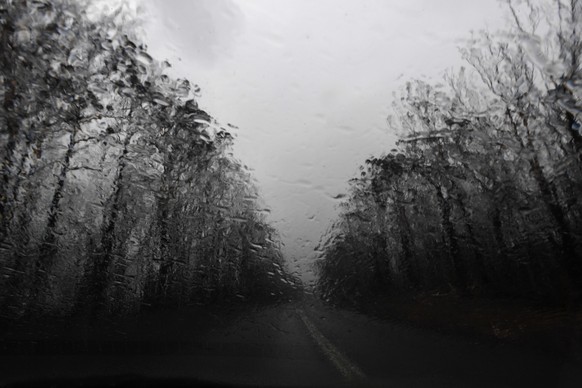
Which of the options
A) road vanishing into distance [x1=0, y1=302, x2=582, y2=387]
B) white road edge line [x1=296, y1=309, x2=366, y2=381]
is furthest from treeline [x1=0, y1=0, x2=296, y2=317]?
white road edge line [x1=296, y1=309, x2=366, y2=381]

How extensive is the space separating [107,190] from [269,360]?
741cm

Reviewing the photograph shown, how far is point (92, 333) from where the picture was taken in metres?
8.07

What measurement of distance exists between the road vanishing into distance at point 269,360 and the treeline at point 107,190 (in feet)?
4.84

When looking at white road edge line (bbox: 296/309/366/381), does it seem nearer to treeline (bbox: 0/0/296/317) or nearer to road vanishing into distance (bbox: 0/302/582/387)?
road vanishing into distance (bbox: 0/302/582/387)

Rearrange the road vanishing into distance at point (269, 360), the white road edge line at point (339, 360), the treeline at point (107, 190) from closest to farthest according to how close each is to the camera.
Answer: the road vanishing into distance at point (269, 360)
the white road edge line at point (339, 360)
the treeline at point (107, 190)

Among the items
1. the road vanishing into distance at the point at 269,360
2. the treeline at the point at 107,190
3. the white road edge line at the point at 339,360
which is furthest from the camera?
the treeline at the point at 107,190

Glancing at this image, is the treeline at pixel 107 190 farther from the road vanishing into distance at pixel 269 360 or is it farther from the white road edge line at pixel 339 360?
the white road edge line at pixel 339 360

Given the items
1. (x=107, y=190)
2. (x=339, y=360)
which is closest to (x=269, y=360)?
(x=339, y=360)

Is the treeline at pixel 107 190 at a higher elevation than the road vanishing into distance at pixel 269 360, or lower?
higher

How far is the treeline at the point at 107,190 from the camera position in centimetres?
798

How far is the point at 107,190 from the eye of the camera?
1144 centimetres

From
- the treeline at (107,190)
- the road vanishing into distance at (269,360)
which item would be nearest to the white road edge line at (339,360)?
the road vanishing into distance at (269,360)

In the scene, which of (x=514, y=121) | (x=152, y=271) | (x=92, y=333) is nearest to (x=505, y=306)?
(x=514, y=121)

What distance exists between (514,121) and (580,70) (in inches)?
83.0
